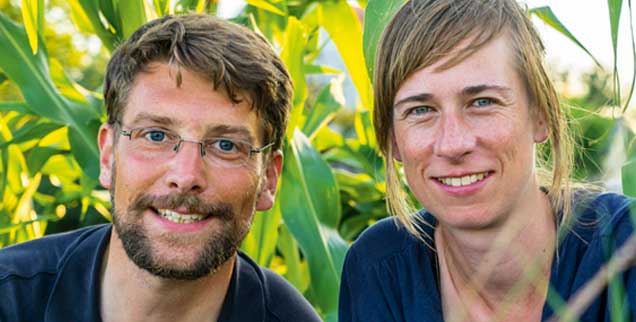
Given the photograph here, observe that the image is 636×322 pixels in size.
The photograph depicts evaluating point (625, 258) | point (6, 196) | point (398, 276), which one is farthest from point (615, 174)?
point (6, 196)

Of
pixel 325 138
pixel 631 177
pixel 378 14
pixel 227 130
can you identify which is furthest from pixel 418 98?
pixel 325 138

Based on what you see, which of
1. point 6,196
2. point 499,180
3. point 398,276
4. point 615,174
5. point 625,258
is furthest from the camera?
point 6,196

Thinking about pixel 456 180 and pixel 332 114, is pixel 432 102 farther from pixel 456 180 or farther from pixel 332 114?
pixel 332 114

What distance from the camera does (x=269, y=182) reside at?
173 cm

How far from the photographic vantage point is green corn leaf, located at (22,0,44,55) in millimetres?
1789

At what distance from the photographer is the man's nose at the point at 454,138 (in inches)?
50.6

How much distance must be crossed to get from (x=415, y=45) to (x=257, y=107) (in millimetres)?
388

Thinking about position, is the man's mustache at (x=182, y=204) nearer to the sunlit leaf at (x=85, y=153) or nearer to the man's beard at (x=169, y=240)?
the man's beard at (x=169, y=240)

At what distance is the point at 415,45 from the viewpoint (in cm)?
138

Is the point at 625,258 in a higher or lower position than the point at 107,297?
higher

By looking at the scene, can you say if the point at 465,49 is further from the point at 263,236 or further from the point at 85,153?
the point at 85,153

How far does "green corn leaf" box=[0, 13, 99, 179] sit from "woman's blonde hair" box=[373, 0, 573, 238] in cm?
79

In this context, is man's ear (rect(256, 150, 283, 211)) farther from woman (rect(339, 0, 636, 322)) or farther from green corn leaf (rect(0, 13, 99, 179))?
green corn leaf (rect(0, 13, 99, 179))

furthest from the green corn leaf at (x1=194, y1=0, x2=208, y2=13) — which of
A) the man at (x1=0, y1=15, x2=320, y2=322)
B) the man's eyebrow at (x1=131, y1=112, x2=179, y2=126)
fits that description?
the man's eyebrow at (x1=131, y1=112, x2=179, y2=126)
